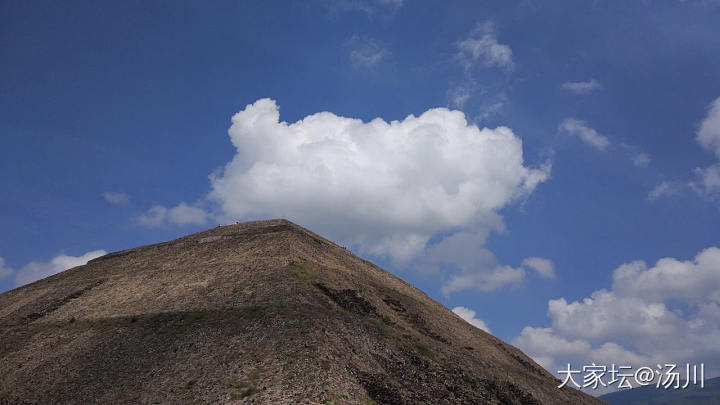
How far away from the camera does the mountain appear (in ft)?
122

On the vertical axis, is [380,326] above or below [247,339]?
above

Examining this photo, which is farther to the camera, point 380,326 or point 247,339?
point 380,326

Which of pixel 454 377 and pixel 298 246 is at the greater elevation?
pixel 298 246

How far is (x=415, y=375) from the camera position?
42.2 m

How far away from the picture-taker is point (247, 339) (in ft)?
137

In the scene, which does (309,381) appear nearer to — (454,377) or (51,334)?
(454,377)

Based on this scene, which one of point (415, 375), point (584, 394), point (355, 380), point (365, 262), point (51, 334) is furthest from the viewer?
point (365, 262)

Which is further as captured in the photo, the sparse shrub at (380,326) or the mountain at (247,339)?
the sparse shrub at (380,326)

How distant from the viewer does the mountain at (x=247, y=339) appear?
3725cm

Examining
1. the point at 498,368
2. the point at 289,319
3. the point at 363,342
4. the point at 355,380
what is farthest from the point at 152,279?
the point at 498,368

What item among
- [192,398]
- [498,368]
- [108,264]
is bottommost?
[192,398]

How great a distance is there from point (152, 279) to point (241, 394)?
3767 cm

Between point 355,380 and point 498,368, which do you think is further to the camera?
point 498,368

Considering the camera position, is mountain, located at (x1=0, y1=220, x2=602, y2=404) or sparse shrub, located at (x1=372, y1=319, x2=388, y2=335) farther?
sparse shrub, located at (x1=372, y1=319, x2=388, y2=335)
